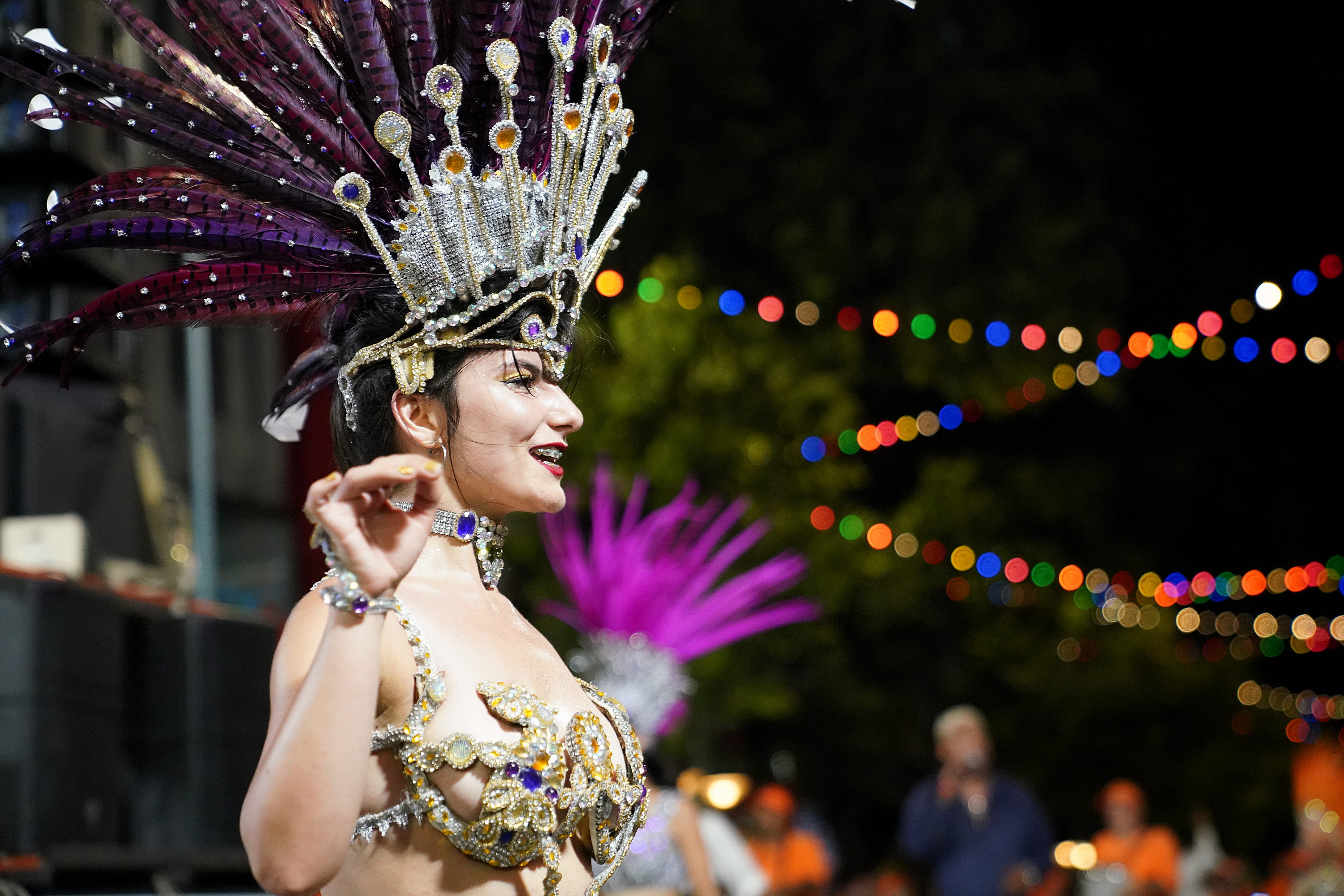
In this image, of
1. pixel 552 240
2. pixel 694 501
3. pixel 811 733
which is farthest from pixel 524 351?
pixel 811 733

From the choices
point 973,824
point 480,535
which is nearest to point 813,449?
point 973,824

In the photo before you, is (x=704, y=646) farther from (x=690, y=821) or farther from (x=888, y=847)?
(x=888, y=847)

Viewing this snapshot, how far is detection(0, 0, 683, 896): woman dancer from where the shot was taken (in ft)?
7.06

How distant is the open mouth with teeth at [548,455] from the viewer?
2.36m

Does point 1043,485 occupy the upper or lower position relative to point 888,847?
upper

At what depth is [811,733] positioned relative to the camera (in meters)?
14.2

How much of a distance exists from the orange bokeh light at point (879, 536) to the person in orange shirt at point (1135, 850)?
357cm

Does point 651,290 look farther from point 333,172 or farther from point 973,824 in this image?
point 333,172

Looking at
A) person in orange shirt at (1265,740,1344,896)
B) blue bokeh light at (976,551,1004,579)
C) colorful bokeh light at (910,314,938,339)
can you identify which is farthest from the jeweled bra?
blue bokeh light at (976,551,1004,579)

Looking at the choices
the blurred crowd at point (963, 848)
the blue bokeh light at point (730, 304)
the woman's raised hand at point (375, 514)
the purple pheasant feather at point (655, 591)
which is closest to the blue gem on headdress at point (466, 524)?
the woman's raised hand at point (375, 514)

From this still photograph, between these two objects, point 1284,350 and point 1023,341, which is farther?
point 1023,341

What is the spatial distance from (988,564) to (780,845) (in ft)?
21.5

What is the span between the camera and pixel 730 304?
1077cm

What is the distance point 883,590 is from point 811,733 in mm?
2206
